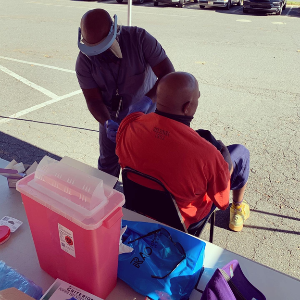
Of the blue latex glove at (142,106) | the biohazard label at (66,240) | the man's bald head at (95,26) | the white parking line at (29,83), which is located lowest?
the white parking line at (29,83)

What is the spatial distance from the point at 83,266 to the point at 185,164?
2.14 ft

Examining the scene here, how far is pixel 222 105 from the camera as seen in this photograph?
470 cm

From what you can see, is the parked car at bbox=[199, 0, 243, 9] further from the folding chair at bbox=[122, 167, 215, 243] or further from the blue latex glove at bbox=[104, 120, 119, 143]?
the folding chair at bbox=[122, 167, 215, 243]

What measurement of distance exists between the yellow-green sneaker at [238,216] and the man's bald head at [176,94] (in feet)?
4.04

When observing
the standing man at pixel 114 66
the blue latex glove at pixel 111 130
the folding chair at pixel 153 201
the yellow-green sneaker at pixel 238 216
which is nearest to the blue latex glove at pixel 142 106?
the standing man at pixel 114 66

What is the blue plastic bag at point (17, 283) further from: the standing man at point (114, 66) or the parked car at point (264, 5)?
the parked car at point (264, 5)

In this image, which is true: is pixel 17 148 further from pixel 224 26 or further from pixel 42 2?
pixel 42 2

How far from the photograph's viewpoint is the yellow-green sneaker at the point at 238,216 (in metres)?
2.47

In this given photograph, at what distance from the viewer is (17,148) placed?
351 cm

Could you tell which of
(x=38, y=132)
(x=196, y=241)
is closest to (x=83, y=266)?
(x=196, y=241)

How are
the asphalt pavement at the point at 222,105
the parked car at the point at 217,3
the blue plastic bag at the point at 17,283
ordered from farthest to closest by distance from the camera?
the parked car at the point at 217,3 → the asphalt pavement at the point at 222,105 → the blue plastic bag at the point at 17,283

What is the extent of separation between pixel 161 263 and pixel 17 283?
1.67 feet

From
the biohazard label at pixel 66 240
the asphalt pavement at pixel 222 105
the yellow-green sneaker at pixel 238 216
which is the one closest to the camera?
the biohazard label at pixel 66 240

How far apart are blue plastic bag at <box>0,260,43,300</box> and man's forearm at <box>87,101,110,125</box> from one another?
1325 mm
